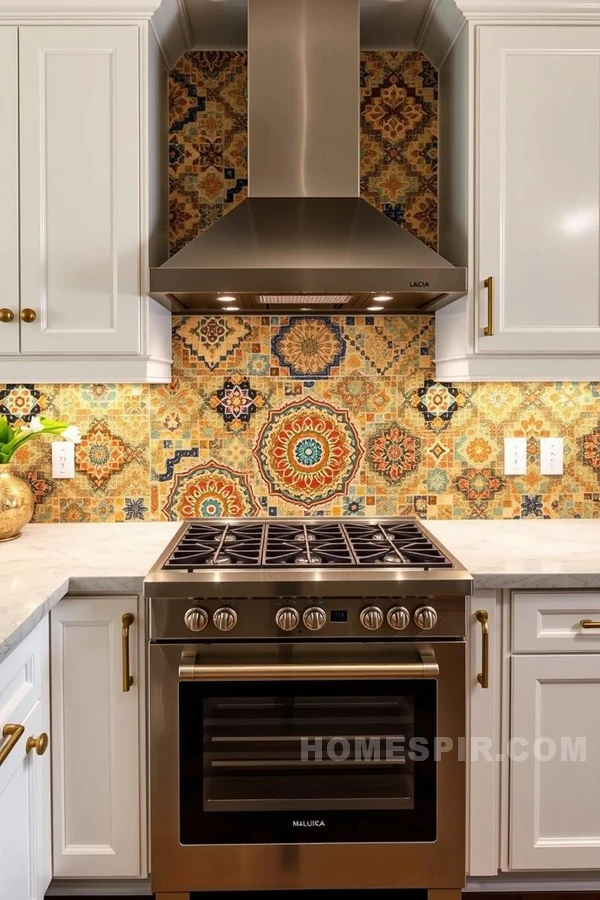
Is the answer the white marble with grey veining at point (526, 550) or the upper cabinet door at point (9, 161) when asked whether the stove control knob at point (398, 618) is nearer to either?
the white marble with grey veining at point (526, 550)

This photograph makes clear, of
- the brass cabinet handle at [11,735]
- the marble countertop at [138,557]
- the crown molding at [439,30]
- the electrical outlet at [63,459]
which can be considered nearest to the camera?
the brass cabinet handle at [11,735]

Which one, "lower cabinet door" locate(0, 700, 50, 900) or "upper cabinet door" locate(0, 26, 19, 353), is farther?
"upper cabinet door" locate(0, 26, 19, 353)

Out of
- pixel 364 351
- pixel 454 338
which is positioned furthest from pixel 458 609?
pixel 364 351

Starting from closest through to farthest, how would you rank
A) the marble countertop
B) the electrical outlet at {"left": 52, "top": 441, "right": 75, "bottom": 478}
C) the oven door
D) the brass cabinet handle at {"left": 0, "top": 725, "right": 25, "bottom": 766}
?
1. the brass cabinet handle at {"left": 0, "top": 725, "right": 25, "bottom": 766}
2. the marble countertop
3. the oven door
4. the electrical outlet at {"left": 52, "top": 441, "right": 75, "bottom": 478}

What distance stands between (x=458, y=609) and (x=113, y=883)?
116 cm

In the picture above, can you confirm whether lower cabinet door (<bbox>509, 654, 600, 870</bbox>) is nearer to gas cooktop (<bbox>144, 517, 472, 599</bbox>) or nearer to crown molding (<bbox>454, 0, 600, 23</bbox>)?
gas cooktop (<bbox>144, 517, 472, 599</bbox>)

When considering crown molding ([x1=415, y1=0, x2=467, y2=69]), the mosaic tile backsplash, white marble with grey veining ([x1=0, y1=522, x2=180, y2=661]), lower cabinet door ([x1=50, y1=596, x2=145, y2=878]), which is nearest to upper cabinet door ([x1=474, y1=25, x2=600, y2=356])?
crown molding ([x1=415, y1=0, x2=467, y2=69])

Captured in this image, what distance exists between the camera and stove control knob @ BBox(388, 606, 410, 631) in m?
1.75

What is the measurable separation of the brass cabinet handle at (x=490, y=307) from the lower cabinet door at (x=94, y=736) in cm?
120

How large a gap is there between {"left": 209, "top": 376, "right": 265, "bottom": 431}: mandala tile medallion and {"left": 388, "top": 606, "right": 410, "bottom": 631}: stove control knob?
0.95 meters

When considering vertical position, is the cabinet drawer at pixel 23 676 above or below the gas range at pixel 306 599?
below

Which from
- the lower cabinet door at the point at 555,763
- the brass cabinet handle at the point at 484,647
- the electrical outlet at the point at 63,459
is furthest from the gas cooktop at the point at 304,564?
the electrical outlet at the point at 63,459

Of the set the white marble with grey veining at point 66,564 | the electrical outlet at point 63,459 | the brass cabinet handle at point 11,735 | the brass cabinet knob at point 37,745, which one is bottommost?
the brass cabinet knob at point 37,745

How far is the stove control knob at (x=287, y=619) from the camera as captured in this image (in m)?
1.73
